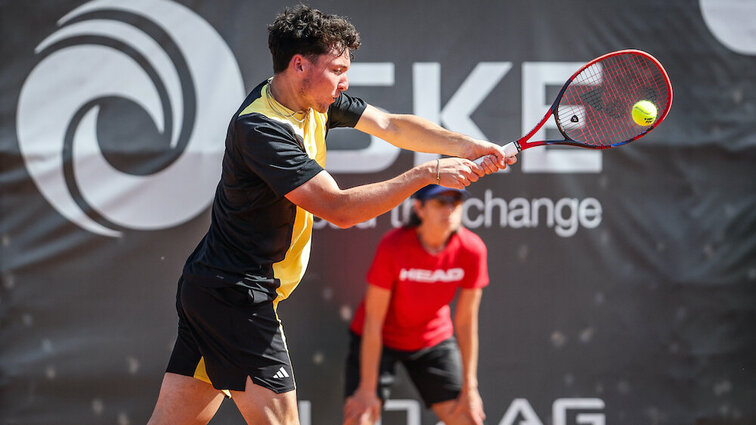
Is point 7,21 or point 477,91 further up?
point 7,21

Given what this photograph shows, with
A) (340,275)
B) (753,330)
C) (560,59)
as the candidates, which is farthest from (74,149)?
(753,330)

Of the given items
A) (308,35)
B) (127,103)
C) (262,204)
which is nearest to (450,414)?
(262,204)

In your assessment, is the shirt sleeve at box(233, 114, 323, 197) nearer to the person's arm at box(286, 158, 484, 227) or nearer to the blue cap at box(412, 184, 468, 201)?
the person's arm at box(286, 158, 484, 227)

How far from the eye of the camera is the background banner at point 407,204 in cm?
393

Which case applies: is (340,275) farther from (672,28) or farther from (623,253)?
(672,28)

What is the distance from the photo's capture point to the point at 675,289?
4.09 meters

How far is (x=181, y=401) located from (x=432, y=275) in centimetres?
143

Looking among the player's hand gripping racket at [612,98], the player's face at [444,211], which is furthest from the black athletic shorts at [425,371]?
Answer: the player's hand gripping racket at [612,98]

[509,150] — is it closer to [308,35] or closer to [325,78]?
[325,78]

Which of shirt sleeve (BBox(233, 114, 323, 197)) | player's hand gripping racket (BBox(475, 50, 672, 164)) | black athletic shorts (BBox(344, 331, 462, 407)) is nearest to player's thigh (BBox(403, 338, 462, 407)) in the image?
black athletic shorts (BBox(344, 331, 462, 407))

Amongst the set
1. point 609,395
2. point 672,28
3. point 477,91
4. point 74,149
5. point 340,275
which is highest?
point 672,28

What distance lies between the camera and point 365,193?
8.16 feet

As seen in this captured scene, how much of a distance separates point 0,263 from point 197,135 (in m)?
1.10

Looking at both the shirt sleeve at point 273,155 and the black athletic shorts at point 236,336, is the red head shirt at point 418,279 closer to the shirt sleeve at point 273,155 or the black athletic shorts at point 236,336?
the black athletic shorts at point 236,336
